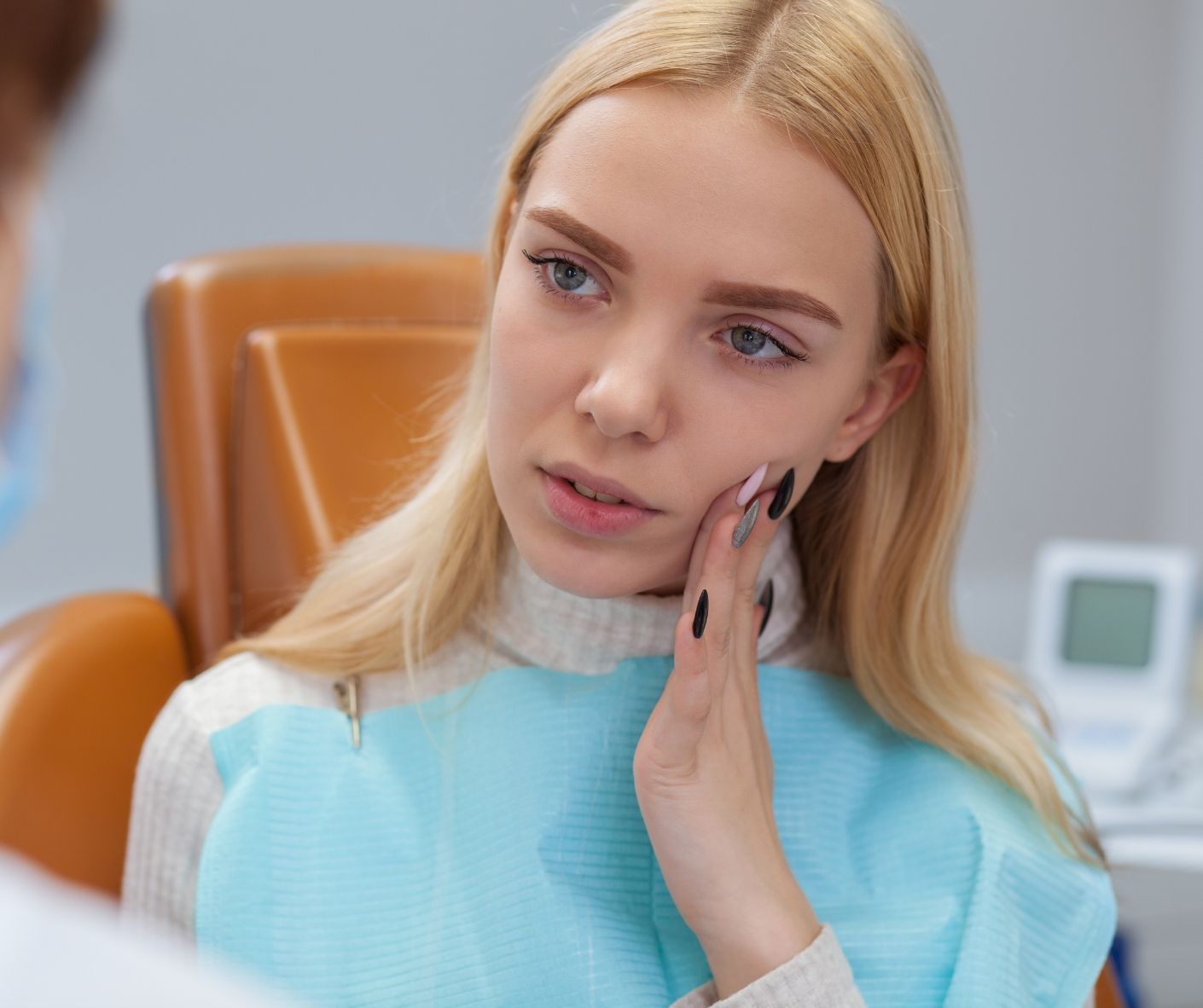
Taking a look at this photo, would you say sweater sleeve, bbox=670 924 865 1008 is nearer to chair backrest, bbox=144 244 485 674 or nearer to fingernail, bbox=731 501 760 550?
fingernail, bbox=731 501 760 550

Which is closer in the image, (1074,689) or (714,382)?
(714,382)

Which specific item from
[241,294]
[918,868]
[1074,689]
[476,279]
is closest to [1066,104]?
[1074,689]

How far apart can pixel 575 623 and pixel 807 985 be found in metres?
0.32

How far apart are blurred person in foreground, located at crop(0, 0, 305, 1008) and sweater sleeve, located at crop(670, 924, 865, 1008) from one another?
0.62m

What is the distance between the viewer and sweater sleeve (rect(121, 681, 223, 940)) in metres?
1.11

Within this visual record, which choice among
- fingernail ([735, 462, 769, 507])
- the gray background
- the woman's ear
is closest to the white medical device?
the gray background

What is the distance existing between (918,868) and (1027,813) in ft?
0.35

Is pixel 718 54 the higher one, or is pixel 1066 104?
pixel 1066 104

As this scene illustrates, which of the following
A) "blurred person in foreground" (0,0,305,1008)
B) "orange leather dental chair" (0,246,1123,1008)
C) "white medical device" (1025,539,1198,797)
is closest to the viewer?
"blurred person in foreground" (0,0,305,1008)

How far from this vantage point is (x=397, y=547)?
48.9 inches

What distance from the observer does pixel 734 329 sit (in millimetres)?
1004

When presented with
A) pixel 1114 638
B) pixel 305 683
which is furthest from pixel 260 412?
pixel 1114 638

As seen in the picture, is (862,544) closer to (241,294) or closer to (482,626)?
(482,626)

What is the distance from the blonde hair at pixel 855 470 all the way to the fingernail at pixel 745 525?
0.49 feet
